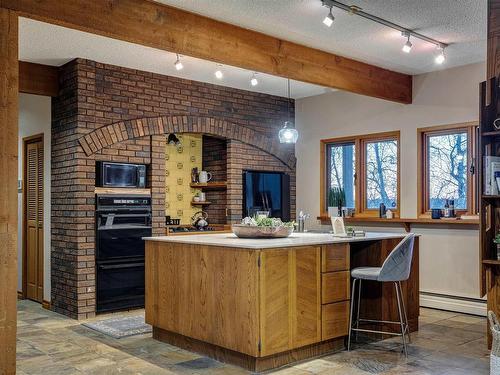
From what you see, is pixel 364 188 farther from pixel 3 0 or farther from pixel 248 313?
pixel 3 0

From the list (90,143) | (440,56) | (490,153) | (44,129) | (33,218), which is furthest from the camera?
(33,218)

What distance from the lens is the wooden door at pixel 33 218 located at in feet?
21.1

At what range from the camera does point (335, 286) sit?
418cm

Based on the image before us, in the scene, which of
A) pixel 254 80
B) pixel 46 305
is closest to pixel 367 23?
pixel 254 80

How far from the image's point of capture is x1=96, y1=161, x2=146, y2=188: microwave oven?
570 cm

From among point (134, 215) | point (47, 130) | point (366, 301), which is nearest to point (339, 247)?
point (366, 301)

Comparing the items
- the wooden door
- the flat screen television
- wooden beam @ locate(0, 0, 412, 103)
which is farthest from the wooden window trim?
the wooden door

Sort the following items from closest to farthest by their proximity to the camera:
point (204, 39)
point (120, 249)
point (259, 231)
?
1. point (204, 39)
2. point (259, 231)
3. point (120, 249)

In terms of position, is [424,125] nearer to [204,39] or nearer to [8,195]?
[204,39]

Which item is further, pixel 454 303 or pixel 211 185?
pixel 211 185

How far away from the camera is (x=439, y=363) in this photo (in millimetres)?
3926

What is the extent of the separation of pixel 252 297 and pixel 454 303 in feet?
10.5

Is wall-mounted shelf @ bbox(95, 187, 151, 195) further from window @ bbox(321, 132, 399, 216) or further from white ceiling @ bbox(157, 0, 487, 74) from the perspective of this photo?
window @ bbox(321, 132, 399, 216)

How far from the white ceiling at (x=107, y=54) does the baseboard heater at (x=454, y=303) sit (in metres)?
3.08
